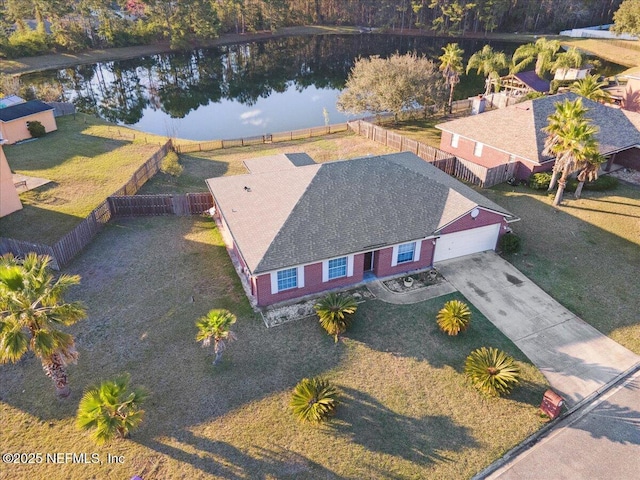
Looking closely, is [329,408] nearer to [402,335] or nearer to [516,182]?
[402,335]

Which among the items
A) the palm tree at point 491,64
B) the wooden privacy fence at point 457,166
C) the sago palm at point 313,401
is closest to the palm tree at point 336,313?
the sago palm at point 313,401

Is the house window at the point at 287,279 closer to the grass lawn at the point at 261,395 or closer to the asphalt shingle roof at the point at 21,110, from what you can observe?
the grass lawn at the point at 261,395

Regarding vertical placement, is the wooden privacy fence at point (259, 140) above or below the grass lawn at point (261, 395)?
above

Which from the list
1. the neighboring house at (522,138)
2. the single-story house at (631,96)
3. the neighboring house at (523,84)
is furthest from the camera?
the neighboring house at (523,84)

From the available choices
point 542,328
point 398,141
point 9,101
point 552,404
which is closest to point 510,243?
point 542,328

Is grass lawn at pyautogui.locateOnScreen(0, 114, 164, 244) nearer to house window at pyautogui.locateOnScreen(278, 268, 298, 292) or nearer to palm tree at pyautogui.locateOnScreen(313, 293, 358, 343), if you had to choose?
house window at pyautogui.locateOnScreen(278, 268, 298, 292)
